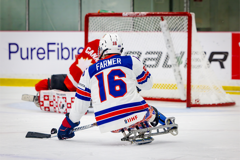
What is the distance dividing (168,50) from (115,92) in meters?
2.90

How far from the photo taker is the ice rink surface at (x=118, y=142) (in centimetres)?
232

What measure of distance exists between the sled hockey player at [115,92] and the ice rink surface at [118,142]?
0.16 metres

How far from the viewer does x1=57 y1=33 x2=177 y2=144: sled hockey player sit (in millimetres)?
2506

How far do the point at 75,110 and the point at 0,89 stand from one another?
4.39 metres

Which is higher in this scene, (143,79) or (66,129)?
(143,79)

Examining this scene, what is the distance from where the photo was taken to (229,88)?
647cm

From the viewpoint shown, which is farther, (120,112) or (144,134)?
(144,134)

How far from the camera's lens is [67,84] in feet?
14.3

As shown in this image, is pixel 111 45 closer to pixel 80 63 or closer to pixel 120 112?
pixel 120 112

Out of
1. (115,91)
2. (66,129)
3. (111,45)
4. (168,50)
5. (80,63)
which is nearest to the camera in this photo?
(115,91)

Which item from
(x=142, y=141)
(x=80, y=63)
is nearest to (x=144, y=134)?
(x=142, y=141)

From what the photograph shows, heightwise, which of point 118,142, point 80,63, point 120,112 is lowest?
point 118,142

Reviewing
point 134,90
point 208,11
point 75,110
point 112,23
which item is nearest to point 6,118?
point 75,110

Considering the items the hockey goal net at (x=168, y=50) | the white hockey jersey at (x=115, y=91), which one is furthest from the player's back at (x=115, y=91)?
the hockey goal net at (x=168, y=50)
